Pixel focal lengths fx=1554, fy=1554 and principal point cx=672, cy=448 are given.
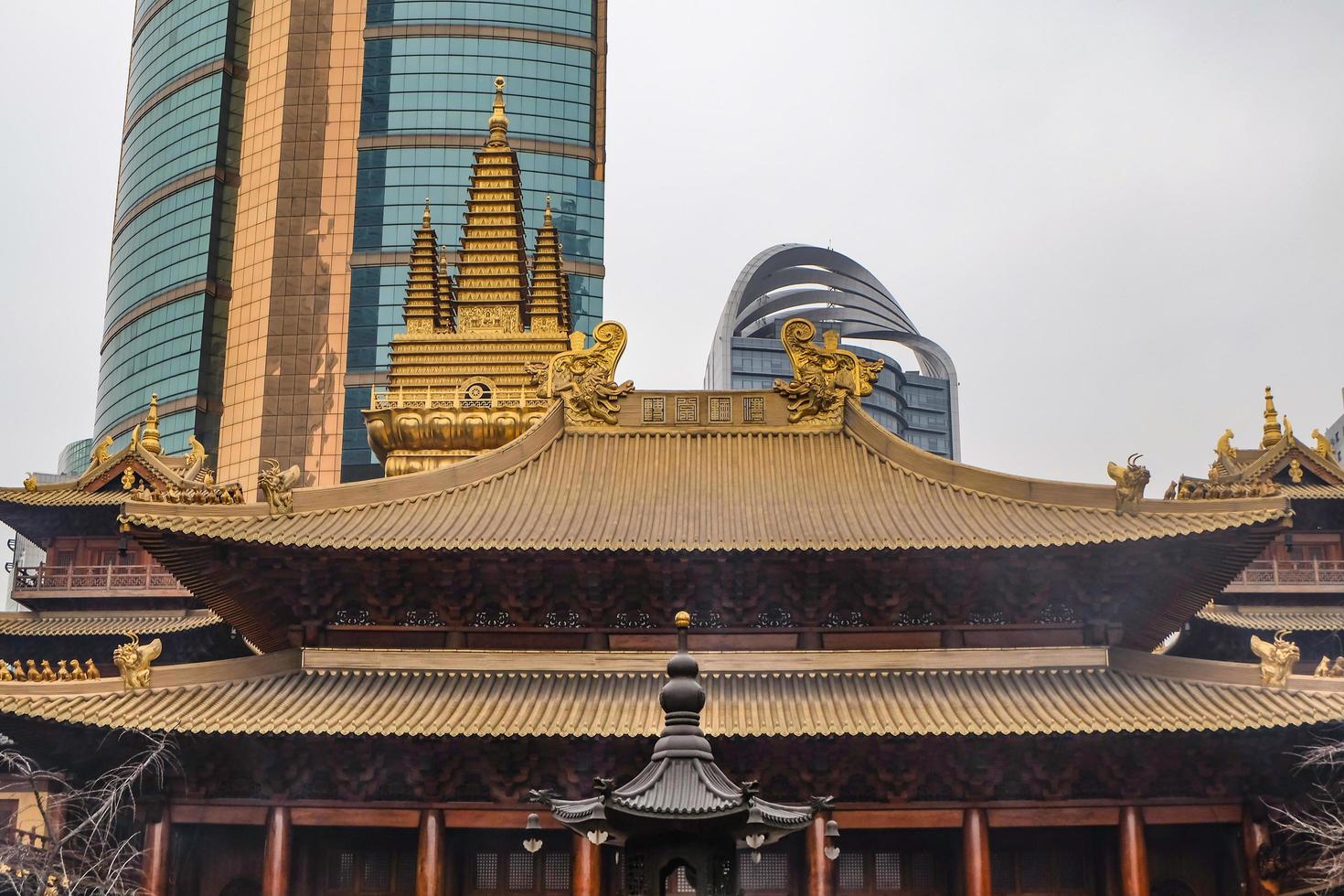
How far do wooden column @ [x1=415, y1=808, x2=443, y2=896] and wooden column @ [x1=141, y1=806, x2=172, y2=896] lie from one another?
370 cm

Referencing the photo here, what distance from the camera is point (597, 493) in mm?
26453

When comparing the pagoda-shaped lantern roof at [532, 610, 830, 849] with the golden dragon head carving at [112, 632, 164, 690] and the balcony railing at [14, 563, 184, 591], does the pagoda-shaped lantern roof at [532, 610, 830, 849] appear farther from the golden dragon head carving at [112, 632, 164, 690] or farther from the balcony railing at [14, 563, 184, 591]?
the balcony railing at [14, 563, 184, 591]

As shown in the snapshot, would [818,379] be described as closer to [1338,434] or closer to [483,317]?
[483,317]

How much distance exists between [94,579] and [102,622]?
1701 millimetres

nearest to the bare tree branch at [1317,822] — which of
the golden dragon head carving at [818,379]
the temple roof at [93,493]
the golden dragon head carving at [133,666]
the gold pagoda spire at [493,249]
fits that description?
the golden dragon head carving at [818,379]

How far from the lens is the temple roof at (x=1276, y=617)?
38.0 meters

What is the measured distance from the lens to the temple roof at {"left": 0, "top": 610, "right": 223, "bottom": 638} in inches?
1631

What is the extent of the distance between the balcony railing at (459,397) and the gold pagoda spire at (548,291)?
7453mm

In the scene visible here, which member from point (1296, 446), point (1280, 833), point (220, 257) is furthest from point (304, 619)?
point (220, 257)

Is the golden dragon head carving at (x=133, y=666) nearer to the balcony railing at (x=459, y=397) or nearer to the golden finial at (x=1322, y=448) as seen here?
the balcony railing at (x=459, y=397)

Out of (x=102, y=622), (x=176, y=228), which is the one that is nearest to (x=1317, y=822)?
(x=102, y=622)

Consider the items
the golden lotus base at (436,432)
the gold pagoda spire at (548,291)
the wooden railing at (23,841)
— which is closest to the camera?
the wooden railing at (23,841)

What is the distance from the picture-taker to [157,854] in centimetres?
2288

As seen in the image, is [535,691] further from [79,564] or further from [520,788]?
[79,564]
